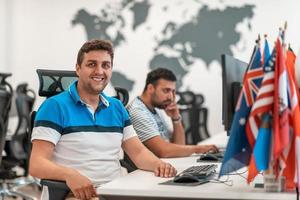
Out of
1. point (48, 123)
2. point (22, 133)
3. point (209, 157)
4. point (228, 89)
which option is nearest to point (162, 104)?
point (209, 157)

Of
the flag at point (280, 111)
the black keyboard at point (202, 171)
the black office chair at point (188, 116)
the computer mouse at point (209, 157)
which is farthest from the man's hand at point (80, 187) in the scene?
the black office chair at point (188, 116)

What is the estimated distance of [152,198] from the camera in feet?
6.46

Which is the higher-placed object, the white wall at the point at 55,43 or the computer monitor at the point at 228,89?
the white wall at the point at 55,43

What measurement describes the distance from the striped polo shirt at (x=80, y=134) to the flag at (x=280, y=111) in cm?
92

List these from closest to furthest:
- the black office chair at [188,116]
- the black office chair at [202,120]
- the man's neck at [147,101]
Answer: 1. the man's neck at [147,101]
2. the black office chair at [188,116]
3. the black office chair at [202,120]

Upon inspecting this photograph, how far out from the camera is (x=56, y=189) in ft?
7.31

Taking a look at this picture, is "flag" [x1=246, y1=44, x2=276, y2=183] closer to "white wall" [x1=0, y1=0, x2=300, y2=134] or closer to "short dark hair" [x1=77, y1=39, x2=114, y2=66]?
"short dark hair" [x1=77, y1=39, x2=114, y2=66]

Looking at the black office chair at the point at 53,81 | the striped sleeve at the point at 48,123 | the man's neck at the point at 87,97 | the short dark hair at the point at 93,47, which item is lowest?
the striped sleeve at the point at 48,123

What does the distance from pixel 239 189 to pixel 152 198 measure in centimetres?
32

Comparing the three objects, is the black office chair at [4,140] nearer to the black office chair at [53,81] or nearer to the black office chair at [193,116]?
the black office chair at [53,81]

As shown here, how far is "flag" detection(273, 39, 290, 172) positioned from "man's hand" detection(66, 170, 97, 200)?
760mm

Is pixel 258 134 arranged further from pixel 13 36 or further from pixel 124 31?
pixel 13 36

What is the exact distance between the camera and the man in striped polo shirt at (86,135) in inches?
88.1

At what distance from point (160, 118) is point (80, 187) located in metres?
1.40
